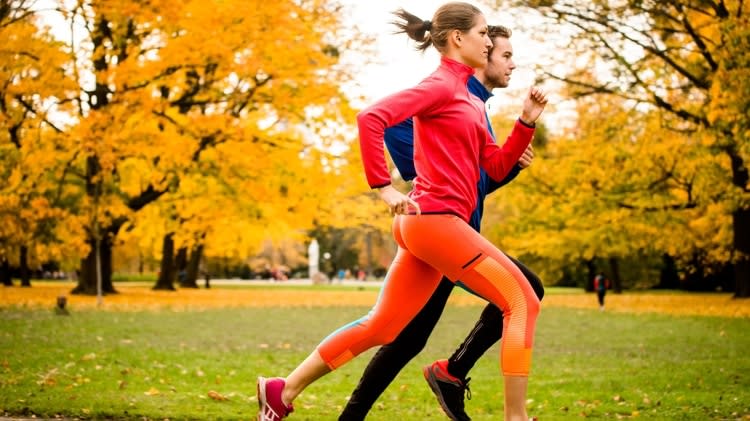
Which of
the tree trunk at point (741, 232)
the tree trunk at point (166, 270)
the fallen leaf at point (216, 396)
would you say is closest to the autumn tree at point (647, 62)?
the tree trunk at point (741, 232)

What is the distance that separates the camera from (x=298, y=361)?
34.1 feet

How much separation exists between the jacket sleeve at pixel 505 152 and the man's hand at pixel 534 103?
0.24ft

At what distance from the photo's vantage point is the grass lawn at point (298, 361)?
252 inches

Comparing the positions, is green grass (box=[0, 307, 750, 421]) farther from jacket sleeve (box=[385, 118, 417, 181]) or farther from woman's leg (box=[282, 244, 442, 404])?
jacket sleeve (box=[385, 118, 417, 181])

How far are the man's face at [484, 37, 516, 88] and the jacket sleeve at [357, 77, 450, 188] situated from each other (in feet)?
2.73

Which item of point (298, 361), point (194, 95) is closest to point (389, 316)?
point (298, 361)

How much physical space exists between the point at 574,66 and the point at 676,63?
97.7 inches

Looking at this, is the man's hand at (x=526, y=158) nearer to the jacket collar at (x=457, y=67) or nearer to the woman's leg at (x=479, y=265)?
the jacket collar at (x=457, y=67)

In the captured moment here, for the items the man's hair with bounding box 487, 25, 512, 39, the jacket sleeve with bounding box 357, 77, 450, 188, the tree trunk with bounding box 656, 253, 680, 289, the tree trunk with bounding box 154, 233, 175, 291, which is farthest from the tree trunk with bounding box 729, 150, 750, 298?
the tree trunk with bounding box 656, 253, 680, 289

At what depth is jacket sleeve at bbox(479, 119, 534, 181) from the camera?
432 centimetres

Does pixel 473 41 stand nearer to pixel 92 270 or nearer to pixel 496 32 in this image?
pixel 496 32

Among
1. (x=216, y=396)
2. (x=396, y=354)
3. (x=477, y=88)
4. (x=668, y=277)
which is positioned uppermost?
(x=477, y=88)

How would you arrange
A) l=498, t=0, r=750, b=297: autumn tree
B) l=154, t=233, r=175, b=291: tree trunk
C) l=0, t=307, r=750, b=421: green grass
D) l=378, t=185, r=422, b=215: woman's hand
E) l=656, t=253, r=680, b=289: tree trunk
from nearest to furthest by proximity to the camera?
l=378, t=185, r=422, b=215: woman's hand, l=0, t=307, r=750, b=421: green grass, l=498, t=0, r=750, b=297: autumn tree, l=154, t=233, r=175, b=291: tree trunk, l=656, t=253, r=680, b=289: tree trunk

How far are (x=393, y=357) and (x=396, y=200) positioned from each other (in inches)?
42.7
